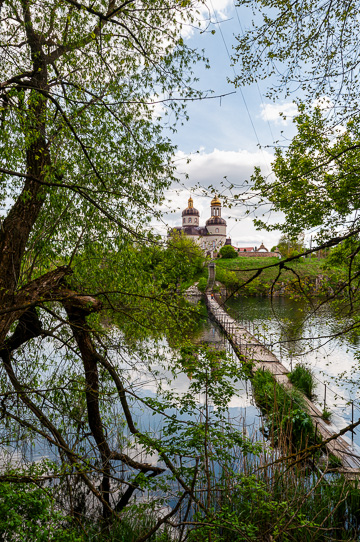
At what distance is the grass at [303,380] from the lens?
35.1ft

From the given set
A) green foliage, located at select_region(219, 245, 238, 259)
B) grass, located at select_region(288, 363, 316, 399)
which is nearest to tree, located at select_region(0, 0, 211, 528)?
grass, located at select_region(288, 363, 316, 399)

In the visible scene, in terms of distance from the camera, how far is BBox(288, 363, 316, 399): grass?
35.1ft

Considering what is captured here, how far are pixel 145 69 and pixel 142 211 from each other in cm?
219

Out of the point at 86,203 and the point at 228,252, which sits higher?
the point at 228,252

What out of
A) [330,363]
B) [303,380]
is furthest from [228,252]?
[303,380]

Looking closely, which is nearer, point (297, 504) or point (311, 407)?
point (297, 504)

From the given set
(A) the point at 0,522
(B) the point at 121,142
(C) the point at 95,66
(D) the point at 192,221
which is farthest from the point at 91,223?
(D) the point at 192,221

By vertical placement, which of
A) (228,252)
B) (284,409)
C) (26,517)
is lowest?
(284,409)

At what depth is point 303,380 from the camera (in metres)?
10.9

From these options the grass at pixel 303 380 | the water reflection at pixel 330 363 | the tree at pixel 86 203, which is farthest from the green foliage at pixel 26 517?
the grass at pixel 303 380

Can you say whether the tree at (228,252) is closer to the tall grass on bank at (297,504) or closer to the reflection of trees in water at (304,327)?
the reflection of trees in water at (304,327)

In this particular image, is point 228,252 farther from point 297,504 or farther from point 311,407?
point 297,504

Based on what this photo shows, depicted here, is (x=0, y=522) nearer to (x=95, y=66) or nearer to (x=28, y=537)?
(x=28, y=537)

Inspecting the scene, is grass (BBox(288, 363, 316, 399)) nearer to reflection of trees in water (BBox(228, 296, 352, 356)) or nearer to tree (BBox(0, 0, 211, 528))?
reflection of trees in water (BBox(228, 296, 352, 356))
